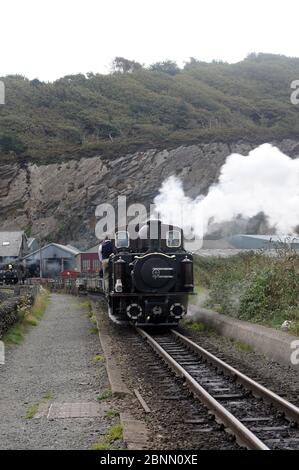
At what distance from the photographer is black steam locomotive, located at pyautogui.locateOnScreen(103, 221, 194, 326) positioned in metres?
16.8

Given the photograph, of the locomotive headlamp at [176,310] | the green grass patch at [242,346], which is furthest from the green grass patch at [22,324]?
the green grass patch at [242,346]

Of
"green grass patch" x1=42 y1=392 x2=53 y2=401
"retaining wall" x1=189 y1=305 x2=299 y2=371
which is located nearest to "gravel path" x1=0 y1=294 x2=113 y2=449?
"green grass patch" x1=42 y1=392 x2=53 y2=401

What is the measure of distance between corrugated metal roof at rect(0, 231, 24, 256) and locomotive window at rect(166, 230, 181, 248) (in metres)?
47.2

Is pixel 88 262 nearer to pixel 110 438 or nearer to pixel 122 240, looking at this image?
pixel 122 240

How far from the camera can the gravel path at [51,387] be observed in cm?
689

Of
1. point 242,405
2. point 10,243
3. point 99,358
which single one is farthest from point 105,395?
point 10,243

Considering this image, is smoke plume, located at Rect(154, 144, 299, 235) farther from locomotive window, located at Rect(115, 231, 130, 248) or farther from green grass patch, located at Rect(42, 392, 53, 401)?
green grass patch, located at Rect(42, 392, 53, 401)

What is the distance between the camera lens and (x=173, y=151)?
75188mm

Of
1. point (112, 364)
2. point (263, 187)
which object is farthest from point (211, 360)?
point (263, 187)

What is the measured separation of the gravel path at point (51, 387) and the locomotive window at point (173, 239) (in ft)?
11.3

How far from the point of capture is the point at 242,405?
815cm
